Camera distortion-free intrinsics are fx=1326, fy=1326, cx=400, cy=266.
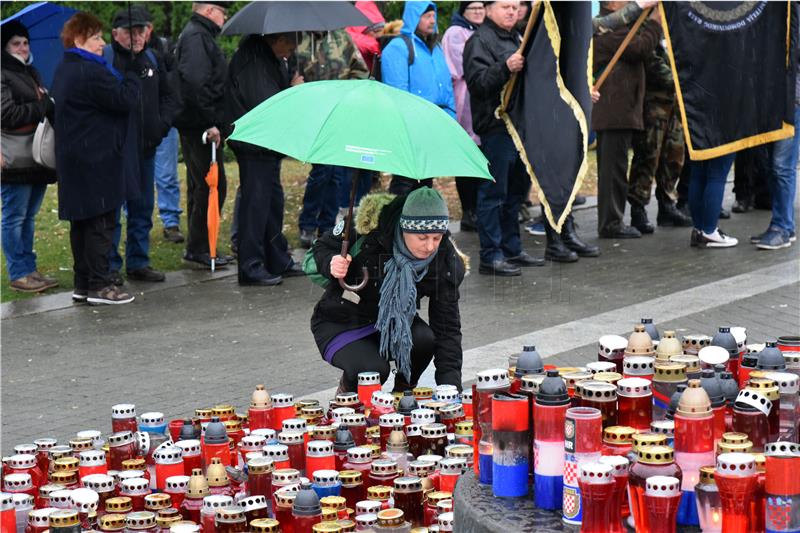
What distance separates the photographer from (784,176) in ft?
36.8

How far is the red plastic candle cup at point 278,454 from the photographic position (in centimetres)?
514

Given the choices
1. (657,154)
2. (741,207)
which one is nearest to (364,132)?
(657,154)

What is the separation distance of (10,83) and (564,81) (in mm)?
3986

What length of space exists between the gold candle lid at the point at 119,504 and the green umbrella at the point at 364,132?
159 centimetres

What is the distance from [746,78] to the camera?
1102 cm

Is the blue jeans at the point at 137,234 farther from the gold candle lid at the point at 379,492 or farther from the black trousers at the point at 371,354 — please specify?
the gold candle lid at the point at 379,492

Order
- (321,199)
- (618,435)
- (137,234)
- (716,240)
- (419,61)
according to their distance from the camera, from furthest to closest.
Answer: (321,199) < (716,240) < (419,61) < (137,234) < (618,435)

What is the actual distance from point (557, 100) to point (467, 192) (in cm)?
335

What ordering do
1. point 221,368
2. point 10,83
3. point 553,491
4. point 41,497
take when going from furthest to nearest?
1. point 10,83
2. point 221,368
3. point 41,497
4. point 553,491

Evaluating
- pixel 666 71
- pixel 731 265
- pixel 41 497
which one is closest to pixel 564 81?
pixel 731 265

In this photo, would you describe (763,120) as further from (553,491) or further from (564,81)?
(553,491)

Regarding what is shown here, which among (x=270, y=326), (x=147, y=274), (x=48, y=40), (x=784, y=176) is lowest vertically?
(x=270, y=326)

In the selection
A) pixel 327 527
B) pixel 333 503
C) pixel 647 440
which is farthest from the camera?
pixel 333 503

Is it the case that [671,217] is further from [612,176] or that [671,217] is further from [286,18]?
[286,18]
